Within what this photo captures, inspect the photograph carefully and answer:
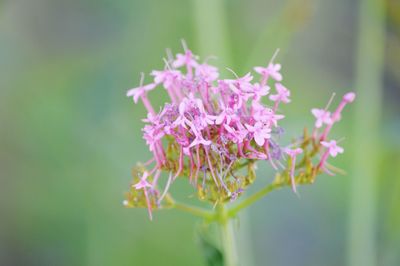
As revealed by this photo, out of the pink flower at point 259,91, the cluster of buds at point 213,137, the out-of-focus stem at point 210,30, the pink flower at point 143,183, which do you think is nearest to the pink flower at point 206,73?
the cluster of buds at point 213,137

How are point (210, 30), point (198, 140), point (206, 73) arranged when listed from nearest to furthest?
point (198, 140) < point (206, 73) < point (210, 30)

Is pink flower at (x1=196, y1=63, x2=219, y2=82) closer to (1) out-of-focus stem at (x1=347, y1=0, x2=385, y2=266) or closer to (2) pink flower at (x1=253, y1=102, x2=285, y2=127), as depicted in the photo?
(2) pink flower at (x1=253, y1=102, x2=285, y2=127)

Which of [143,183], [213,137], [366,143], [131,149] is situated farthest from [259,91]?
[131,149]

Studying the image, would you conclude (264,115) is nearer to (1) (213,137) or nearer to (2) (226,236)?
(1) (213,137)

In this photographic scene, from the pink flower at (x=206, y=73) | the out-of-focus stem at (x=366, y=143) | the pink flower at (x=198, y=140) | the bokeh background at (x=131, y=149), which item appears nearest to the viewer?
the pink flower at (x=198, y=140)

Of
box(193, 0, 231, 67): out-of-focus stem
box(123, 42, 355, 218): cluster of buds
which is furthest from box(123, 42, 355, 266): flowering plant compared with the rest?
box(193, 0, 231, 67): out-of-focus stem

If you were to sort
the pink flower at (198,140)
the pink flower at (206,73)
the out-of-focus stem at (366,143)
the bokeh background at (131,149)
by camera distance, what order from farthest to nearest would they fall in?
1. the bokeh background at (131,149)
2. the out-of-focus stem at (366,143)
3. the pink flower at (206,73)
4. the pink flower at (198,140)

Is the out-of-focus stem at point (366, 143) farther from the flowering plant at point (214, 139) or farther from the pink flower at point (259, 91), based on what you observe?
the pink flower at point (259, 91)
